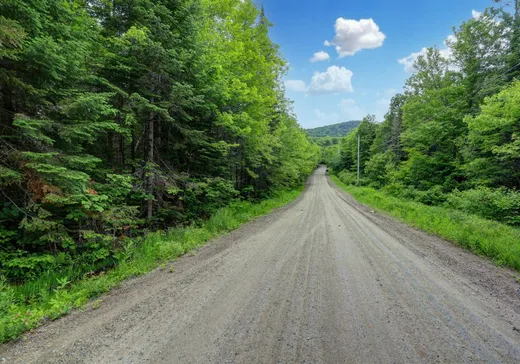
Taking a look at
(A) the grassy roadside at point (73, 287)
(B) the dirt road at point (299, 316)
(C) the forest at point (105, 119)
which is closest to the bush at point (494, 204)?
(B) the dirt road at point (299, 316)

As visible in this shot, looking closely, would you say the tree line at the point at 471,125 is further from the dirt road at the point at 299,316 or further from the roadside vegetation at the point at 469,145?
the dirt road at the point at 299,316

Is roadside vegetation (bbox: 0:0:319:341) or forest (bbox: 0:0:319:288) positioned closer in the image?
roadside vegetation (bbox: 0:0:319:341)

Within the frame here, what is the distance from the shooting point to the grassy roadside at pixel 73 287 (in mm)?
3014

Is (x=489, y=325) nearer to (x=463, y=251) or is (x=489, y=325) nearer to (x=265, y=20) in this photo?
(x=463, y=251)

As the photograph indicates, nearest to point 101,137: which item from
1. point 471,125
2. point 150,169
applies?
point 150,169

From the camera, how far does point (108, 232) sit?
6.17m

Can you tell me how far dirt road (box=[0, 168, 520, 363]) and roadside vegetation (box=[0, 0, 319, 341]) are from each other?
3.03ft

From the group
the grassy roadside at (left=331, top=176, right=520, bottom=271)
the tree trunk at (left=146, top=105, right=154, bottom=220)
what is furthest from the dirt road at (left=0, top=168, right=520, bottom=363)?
the tree trunk at (left=146, top=105, right=154, bottom=220)

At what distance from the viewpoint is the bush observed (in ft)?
31.4

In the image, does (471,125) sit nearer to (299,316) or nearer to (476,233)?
(476,233)

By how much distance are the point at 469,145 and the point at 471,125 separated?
2851 mm

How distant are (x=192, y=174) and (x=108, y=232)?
12.5 feet

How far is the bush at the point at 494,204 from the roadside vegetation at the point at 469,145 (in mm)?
30

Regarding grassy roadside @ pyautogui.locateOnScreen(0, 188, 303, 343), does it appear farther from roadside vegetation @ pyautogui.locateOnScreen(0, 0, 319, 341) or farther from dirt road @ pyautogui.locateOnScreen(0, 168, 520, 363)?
dirt road @ pyautogui.locateOnScreen(0, 168, 520, 363)
